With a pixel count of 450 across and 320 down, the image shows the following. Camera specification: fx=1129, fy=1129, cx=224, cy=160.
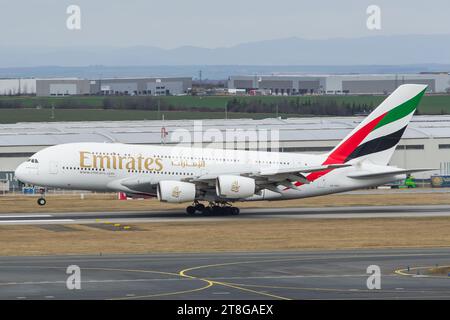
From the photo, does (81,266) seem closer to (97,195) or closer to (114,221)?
(114,221)

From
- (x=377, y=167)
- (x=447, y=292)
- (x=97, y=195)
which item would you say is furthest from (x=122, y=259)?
(x=97, y=195)

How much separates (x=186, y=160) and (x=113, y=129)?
48.9 metres

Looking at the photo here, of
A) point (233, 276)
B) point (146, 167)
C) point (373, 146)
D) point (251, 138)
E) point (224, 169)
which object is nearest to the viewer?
point (233, 276)

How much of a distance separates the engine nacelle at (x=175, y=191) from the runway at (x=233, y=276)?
18698mm

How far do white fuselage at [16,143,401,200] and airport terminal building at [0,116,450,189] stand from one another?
3348 centimetres

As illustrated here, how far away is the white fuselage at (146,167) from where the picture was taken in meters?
72.5

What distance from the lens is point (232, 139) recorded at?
379ft

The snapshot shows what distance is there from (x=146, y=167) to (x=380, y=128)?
52.4 feet

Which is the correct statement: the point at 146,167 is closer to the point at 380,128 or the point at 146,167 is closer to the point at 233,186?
the point at 233,186

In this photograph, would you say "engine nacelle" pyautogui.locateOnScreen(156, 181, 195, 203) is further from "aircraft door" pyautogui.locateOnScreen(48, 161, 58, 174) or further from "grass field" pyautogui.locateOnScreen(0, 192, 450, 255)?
"aircraft door" pyautogui.locateOnScreen(48, 161, 58, 174)

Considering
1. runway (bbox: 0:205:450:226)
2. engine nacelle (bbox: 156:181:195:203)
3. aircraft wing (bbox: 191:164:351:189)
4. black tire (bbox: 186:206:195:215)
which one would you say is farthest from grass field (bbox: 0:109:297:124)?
engine nacelle (bbox: 156:181:195:203)

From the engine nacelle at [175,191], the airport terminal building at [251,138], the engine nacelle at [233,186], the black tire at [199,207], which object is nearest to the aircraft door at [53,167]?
the engine nacelle at [175,191]

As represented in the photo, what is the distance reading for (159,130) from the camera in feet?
396

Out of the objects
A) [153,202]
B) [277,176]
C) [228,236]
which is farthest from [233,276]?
[153,202]
